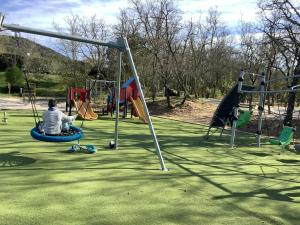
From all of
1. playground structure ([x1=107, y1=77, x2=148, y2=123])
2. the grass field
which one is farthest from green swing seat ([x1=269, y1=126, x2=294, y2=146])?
playground structure ([x1=107, y1=77, x2=148, y2=123])

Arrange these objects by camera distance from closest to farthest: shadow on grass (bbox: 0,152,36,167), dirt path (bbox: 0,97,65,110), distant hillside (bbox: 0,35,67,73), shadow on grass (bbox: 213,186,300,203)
A: shadow on grass (bbox: 213,186,300,203)
shadow on grass (bbox: 0,152,36,167)
dirt path (bbox: 0,97,65,110)
distant hillside (bbox: 0,35,67,73)

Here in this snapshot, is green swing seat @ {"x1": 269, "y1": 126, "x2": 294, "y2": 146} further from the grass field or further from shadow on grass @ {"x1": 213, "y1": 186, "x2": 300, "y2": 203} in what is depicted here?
shadow on grass @ {"x1": 213, "y1": 186, "x2": 300, "y2": 203}

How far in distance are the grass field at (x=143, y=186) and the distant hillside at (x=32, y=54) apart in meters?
27.6

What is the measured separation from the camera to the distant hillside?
3519cm

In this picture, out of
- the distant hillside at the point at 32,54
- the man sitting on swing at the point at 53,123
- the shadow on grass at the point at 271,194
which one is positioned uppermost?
the distant hillside at the point at 32,54

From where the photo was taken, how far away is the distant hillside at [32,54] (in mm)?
35188

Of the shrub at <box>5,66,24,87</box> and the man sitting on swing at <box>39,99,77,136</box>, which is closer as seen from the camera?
the man sitting on swing at <box>39,99,77,136</box>

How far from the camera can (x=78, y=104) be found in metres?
16.0

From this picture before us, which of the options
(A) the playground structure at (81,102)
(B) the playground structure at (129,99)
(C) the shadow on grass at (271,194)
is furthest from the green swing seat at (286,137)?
(A) the playground structure at (81,102)

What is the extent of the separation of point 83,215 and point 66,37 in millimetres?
3456

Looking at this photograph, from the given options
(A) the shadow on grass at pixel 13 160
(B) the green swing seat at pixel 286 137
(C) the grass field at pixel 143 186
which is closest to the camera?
(C) the grass field at pixel 143 186

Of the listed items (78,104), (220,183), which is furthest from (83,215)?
(78,104)

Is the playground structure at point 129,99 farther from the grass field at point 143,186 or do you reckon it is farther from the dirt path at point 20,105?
the grass field at point 143,186

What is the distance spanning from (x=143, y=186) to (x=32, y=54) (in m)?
33.0
